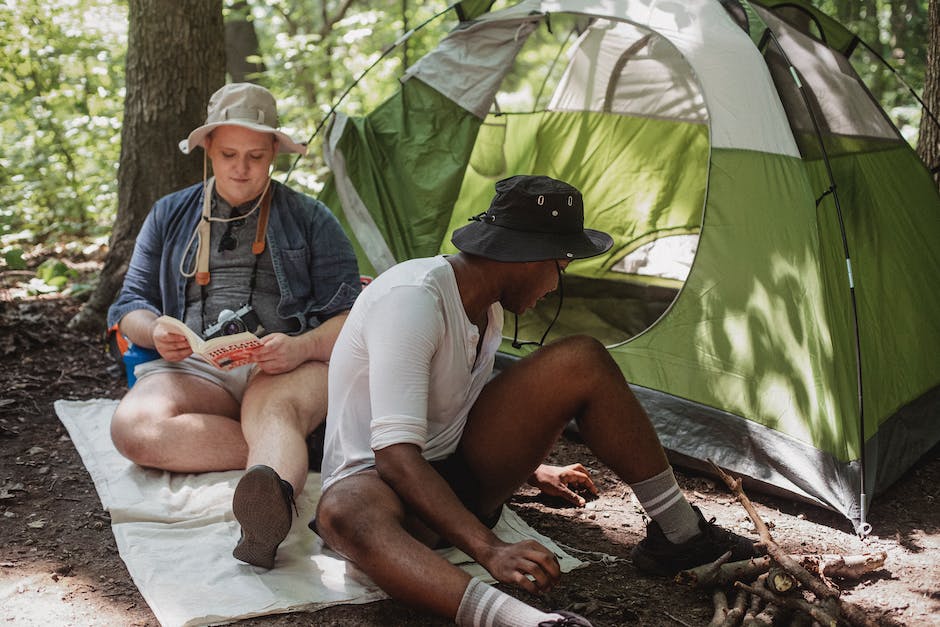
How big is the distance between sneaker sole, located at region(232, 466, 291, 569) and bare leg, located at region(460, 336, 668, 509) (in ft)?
1.49

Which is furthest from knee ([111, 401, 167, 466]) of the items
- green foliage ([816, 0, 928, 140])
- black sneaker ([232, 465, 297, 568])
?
green foliage ([816, 0, 928, 140])

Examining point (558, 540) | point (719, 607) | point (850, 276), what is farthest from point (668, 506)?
point (850, 276)

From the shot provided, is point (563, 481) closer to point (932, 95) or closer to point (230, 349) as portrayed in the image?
point (230, 349)

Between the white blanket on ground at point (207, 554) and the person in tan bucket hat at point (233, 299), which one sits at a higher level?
the person in tan bucket hat at point (233, 299)

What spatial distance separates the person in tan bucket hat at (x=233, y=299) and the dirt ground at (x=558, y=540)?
339 mm

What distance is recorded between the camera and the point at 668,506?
2.08 meters

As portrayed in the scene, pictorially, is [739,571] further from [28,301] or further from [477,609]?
[28,301]

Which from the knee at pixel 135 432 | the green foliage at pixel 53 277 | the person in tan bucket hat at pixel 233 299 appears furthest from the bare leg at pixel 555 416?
the green foliage at pixel 53 277

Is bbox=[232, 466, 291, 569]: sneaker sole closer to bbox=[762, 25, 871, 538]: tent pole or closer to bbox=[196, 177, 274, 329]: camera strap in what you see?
bbox=[196, 177, 274, 329]: camera strap

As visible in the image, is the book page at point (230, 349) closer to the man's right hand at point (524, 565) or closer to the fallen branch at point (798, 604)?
the man's right hand at point (524, 565)

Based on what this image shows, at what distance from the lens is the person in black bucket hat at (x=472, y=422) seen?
5.65 feet

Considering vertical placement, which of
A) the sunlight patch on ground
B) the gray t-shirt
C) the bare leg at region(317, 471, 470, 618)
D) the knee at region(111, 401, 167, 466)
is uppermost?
the gray t-shirt

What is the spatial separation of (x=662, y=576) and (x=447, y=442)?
660mm

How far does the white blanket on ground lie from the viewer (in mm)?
1994
